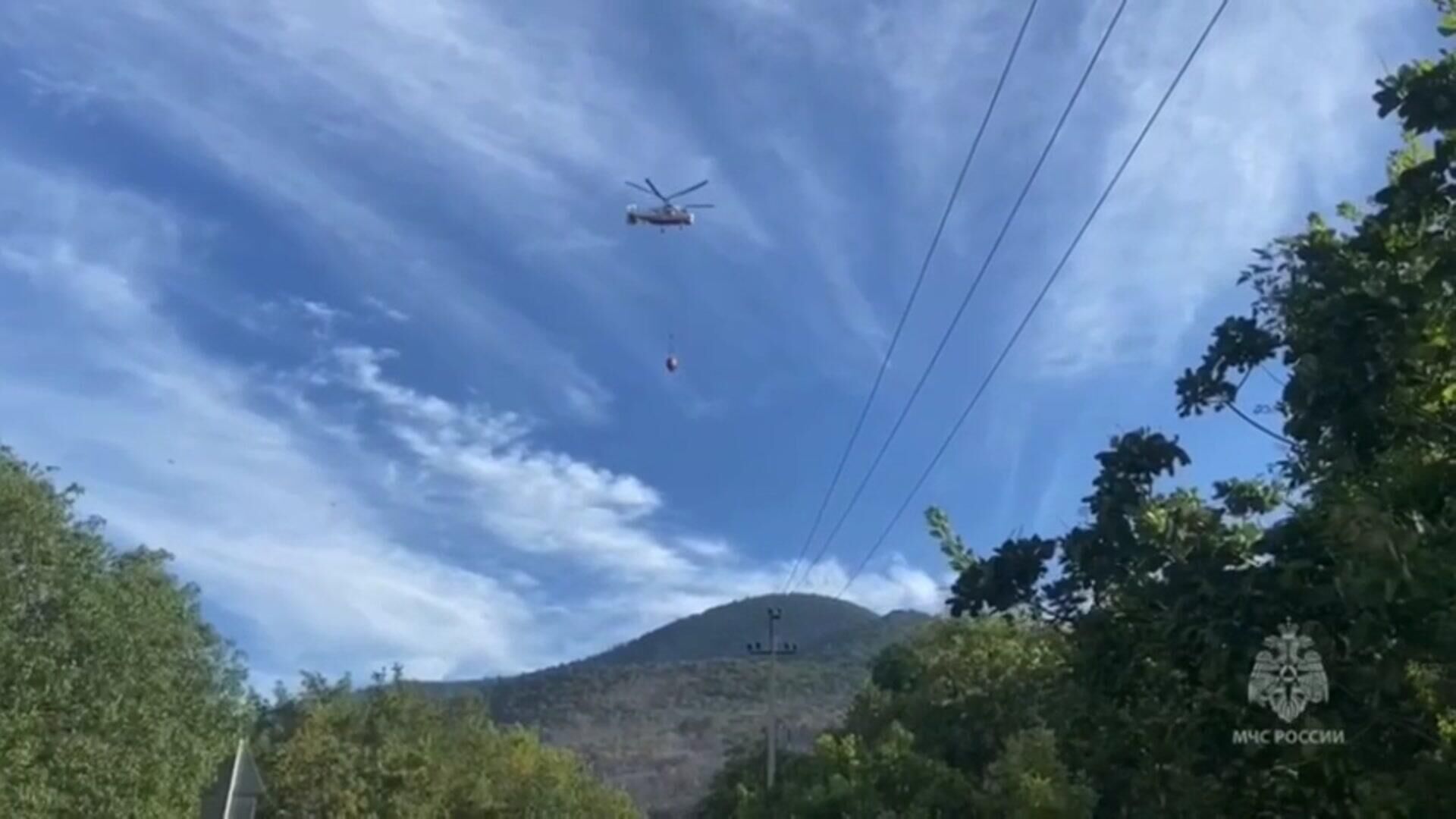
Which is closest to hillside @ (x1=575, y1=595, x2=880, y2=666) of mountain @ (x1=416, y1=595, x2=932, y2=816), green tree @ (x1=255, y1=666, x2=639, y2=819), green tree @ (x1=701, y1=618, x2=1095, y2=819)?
mountain @ (x1=416, y1=595, x2=932, y2=816)

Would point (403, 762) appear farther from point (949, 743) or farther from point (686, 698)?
point (686, 698)

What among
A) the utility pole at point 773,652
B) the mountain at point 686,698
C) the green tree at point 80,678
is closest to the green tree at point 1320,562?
the green tree at point 80,678

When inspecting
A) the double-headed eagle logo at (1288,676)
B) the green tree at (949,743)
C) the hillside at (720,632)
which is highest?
the hillside at (720,632)

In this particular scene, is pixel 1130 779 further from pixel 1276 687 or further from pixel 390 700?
pixel 390 700

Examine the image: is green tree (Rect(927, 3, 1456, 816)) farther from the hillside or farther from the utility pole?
the hillside

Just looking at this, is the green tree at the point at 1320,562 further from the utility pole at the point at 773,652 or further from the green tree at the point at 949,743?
the utility pole at the point at 773,652

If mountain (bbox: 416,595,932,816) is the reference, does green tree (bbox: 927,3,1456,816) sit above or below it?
below
